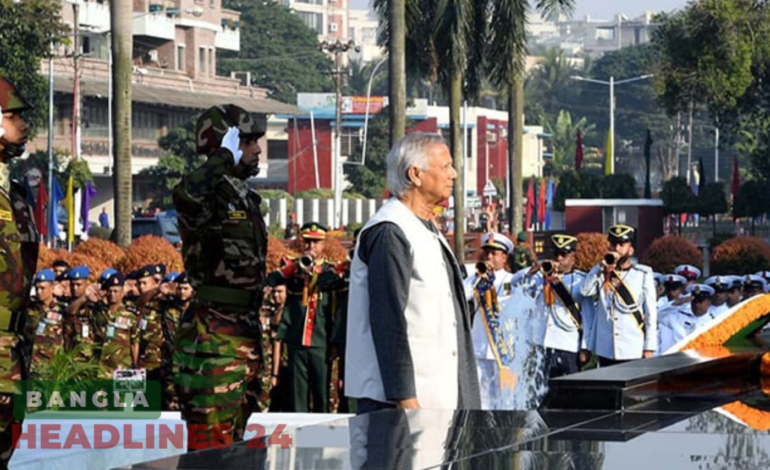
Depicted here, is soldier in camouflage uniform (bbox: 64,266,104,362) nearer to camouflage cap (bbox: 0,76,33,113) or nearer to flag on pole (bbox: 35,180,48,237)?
flag on pole (bbox: 35,180,48,237)

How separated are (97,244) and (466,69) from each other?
61.0 feet

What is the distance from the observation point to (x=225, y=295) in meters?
6.93

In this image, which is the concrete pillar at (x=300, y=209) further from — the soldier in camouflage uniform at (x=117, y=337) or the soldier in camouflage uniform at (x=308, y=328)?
the soldier in camouflage uniform at (x=308, y=328)

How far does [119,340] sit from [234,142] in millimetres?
6541

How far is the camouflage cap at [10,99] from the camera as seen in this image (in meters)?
6.38

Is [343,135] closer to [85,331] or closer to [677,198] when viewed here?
[677,198]

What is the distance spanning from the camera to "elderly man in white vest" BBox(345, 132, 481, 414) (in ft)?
20.0

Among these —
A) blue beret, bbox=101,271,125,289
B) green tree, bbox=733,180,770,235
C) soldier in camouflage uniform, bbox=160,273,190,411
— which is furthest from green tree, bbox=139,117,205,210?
soldier in camouflage uniform, bbox=160,273,190,411

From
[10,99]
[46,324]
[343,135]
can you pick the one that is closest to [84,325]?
[46,324]

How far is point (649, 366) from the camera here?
7.01m

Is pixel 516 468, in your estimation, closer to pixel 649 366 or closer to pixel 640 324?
pixel 649 366

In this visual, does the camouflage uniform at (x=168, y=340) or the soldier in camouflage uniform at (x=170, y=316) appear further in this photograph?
the soldier in camouflage uniform at (x=170, y=316)

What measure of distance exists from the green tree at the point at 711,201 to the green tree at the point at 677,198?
591 millimetres

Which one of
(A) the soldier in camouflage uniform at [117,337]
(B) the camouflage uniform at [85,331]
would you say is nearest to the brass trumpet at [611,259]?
(A) the soldier in camouflage uniform at [117,337]
